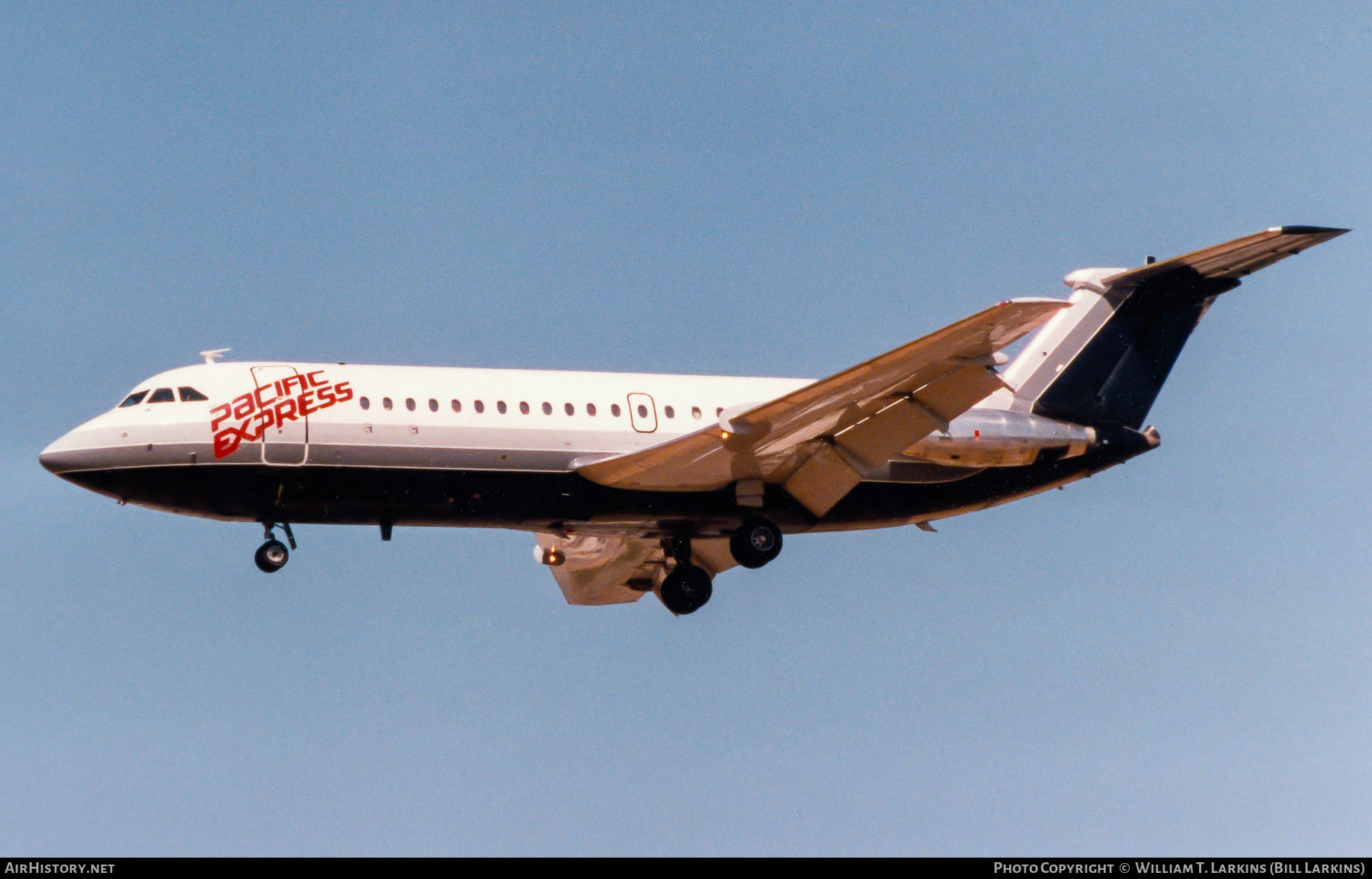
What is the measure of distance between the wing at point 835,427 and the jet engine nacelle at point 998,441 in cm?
140

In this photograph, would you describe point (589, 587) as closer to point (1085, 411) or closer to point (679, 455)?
point (679, 455)

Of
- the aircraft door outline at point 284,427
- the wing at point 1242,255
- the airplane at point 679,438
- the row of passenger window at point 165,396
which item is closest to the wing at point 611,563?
the airplane at point 679,438

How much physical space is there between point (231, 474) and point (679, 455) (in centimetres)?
739

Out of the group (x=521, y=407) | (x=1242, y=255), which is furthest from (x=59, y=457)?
(x=1242, y=255)

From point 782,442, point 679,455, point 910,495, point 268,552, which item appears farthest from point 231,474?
point 910,495

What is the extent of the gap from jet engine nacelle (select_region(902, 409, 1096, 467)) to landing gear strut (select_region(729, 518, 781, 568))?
9.28 feet

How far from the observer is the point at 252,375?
1140 inches

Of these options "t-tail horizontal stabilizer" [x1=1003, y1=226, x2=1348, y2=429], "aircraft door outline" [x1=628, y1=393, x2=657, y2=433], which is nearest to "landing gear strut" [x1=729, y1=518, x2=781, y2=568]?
"aircraft door outline" [x1=628, y1=393, x2=657, y2=433]

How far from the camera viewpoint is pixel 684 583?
33500mm

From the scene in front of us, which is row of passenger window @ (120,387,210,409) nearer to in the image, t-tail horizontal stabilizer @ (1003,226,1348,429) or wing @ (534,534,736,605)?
wing @ (534,534,736,605)

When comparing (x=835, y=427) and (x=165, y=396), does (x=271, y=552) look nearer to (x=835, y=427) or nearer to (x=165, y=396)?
(x=165, y=396)

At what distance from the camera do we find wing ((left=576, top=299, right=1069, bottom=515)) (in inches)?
1091
